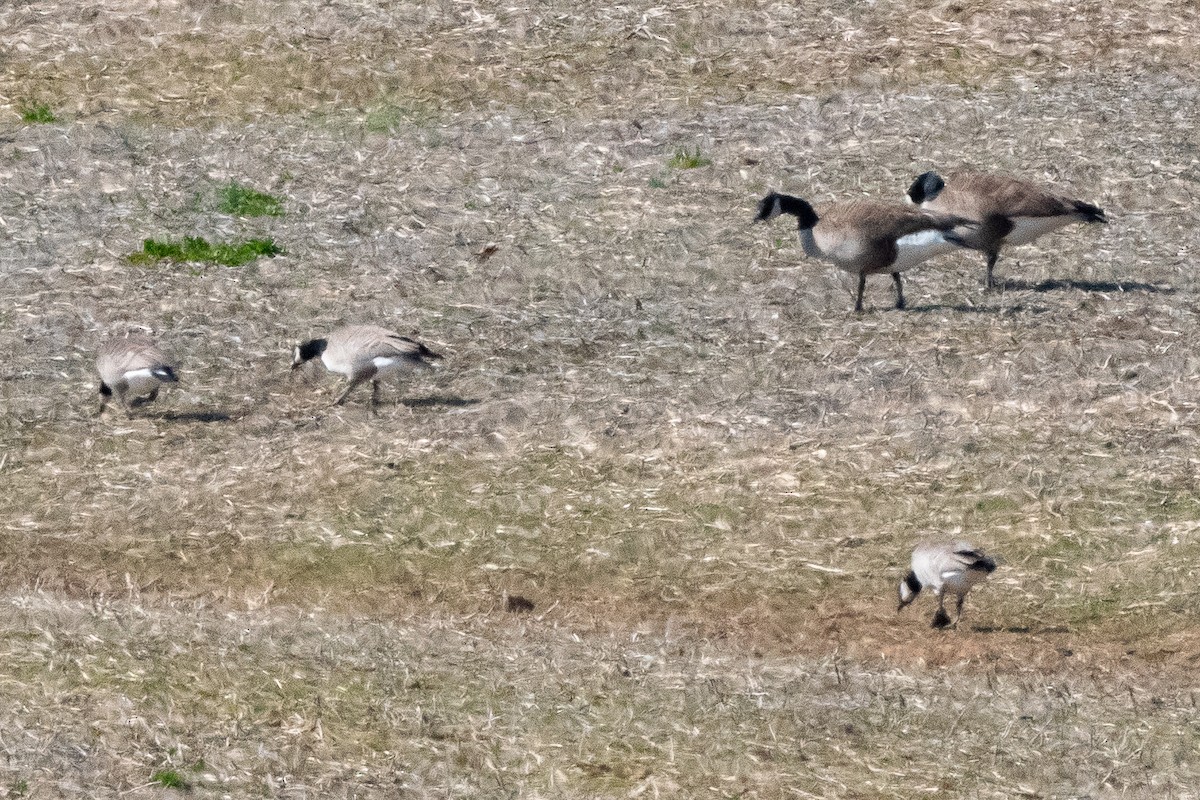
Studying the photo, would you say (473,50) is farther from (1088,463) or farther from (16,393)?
(1088,463)

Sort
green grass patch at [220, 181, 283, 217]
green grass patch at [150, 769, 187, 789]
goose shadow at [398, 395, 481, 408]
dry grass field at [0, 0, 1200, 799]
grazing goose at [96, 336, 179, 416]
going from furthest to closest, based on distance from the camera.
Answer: green grass patch at [220, 181, 283, 217] → goose shadow at [398, 395, 481, 408] → grazing goose at [96, 336, 179, 416] → dry grass field at [0, 0, 1200, 799] → green grass patch at [150, 769, 187, 789]

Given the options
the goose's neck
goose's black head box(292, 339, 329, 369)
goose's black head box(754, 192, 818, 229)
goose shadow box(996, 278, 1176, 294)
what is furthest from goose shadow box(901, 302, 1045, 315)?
goose's black head box(292, 339, 329, 369)

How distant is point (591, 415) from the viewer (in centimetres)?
1451

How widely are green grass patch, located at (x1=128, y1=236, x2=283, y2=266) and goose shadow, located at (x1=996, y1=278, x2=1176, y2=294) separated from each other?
7.69m

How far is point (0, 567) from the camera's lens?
12.6 metres

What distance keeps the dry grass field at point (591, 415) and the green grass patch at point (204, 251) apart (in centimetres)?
17

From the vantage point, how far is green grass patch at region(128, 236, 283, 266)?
17.7 m

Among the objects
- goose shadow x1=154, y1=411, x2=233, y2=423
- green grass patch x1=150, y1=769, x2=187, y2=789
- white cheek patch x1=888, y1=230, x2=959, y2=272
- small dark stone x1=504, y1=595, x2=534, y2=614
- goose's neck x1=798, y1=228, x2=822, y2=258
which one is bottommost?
goose shadow x1=154, y1=411, x2=233, y2=423

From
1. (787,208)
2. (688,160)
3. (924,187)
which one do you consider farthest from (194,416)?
(924,187)

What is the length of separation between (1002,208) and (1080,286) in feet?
4.41

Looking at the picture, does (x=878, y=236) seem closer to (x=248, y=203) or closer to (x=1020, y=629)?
(x=1020, y=629)

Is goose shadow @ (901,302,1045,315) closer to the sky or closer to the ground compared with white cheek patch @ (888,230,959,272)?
closer to the ground

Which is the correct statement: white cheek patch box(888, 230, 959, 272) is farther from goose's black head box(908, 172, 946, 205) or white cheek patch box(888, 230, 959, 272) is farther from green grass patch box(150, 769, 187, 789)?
green grass patch box(150, 769, 187, 789)

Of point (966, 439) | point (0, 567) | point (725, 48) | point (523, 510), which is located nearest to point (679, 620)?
point (523, 510)
